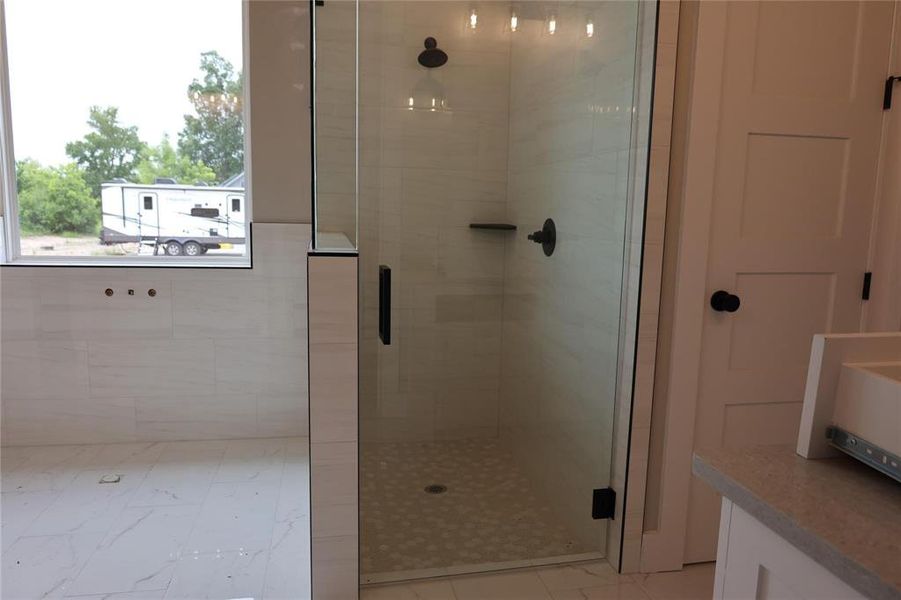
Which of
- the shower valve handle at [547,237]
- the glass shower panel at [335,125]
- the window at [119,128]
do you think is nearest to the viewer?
the glass shower panel at [335,125]

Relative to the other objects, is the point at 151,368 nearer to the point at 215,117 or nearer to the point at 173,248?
the point at 173,248

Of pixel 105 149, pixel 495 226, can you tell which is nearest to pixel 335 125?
pixel 495 226

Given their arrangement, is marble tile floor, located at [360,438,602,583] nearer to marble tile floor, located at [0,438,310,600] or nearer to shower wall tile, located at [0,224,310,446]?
marble tile floor, located at [0,438,310,600]

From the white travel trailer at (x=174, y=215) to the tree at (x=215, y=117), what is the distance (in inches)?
6.0

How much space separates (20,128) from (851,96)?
3610mm

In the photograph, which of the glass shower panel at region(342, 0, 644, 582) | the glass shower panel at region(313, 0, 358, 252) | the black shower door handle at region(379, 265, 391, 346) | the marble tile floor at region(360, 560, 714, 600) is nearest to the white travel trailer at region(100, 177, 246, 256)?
the glass shower panel at region(342, 0, 644, 582)

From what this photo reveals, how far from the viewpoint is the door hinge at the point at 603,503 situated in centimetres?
215

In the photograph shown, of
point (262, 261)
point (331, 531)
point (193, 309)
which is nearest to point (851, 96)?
point (331, 531)

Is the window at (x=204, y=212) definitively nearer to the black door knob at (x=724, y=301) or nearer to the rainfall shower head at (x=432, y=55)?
the rainfall shower head at (x=432, y=55)

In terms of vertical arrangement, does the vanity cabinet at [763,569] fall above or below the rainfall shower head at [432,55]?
below

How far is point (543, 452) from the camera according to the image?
256cm

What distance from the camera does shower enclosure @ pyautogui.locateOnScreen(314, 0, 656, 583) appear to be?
2072mm

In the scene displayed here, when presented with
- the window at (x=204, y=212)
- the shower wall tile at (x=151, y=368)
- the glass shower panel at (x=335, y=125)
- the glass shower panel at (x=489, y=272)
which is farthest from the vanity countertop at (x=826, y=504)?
the window at (x=204, y=212)

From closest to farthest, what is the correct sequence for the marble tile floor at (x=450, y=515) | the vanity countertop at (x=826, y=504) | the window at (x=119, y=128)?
1. the vanity countertop at (x=826, y=504)
2. the marble tile floor at (x=450, y=515)
3. the window at (x=119, y=128)
